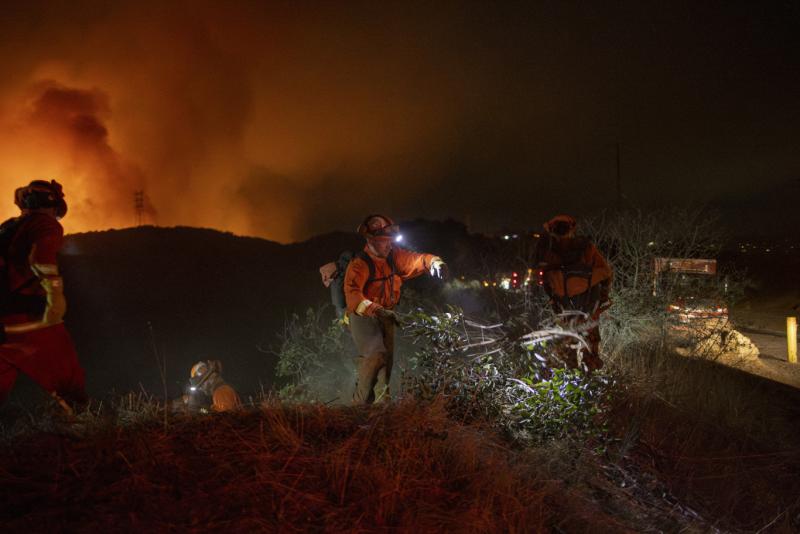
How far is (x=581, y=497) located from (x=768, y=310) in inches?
759

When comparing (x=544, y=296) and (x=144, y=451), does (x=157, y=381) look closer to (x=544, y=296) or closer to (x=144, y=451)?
(x=544, y=296)

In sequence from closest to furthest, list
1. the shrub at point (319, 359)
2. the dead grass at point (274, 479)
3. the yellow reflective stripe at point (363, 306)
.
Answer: the dead grass at point (274, 479), the yellow reflective stripe at point (363, 306), the shrub at point (319, 359)

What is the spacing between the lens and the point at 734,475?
4.38m

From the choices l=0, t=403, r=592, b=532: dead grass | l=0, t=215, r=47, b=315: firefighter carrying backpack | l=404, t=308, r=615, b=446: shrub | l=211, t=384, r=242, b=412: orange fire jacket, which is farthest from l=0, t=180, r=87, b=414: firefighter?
l=404, t=308, r=615, b=446: shrub

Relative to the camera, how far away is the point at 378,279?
5086 mm

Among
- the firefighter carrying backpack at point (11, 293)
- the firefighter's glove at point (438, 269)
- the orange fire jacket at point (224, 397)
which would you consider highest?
the firefighter carrying backpack at point (11, 293)

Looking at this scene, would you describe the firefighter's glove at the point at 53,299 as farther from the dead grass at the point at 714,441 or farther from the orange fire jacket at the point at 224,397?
the dead grass at the point at 714,441

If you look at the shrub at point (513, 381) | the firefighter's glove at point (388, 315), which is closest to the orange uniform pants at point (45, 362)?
the firefighter's glove at point (388, 315)

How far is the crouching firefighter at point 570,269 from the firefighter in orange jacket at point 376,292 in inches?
42.0

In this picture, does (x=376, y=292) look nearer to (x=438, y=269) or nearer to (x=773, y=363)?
(x=438, y=269)

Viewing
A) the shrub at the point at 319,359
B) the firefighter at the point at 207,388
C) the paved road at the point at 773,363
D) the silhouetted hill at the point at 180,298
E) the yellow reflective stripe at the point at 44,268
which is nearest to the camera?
the yellow reflective stripe at the point at 44,268

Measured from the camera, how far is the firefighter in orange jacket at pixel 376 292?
4930 millimetres

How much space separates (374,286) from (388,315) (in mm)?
337

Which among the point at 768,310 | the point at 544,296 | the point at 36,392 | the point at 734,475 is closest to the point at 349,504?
the point at 734,475
